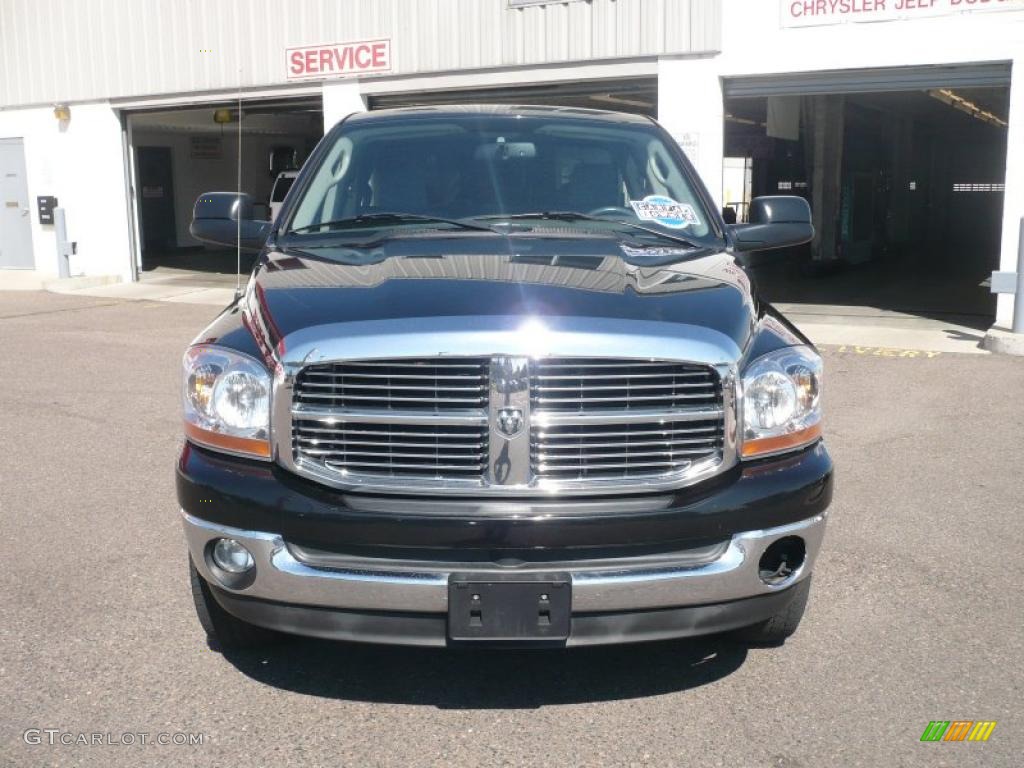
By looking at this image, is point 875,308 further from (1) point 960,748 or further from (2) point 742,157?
(1) point 960,748

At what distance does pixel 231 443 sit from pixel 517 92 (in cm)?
1191

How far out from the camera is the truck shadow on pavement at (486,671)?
3.49m

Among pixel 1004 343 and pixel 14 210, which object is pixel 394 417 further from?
pixel 14 210

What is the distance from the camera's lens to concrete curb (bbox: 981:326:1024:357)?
408 inches

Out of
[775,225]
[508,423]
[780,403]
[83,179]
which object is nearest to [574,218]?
[775,225]

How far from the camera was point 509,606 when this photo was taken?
297cm

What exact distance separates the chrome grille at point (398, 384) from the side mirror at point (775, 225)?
2057mm

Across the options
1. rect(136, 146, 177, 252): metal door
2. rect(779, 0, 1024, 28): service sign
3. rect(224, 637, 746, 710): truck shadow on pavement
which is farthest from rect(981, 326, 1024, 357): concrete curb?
rect(136, 146, 177, 252): metal door

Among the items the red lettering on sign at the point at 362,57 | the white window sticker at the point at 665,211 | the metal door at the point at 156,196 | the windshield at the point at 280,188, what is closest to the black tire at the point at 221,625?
the white window sticker at the point at 665,211

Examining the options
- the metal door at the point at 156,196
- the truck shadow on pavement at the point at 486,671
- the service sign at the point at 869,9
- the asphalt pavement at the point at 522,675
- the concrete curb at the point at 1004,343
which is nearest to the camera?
the asphalt pavement at the point at 522,675

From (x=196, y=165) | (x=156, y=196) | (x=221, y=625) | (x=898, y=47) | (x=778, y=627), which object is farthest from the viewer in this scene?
(x=196, y=165)

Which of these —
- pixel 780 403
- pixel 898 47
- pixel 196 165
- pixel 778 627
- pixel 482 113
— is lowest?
pixel 778 627

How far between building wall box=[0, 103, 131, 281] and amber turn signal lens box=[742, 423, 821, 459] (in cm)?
1665

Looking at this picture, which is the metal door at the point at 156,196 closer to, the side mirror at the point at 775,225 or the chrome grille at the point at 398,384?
Answer: the side mirror at the point at 775,225
